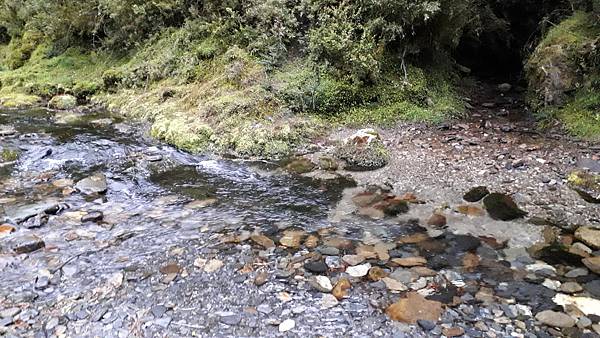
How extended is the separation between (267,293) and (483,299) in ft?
5.91

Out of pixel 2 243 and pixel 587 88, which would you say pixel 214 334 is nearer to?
pixel 2 243

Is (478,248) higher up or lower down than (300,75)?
lower down

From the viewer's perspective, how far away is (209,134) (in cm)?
839

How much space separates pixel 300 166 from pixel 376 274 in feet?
10.5

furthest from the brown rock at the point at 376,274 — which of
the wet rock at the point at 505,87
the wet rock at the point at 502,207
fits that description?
the wet rock at the point at 505,87

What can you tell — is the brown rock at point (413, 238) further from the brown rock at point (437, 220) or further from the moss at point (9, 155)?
the moss at point (9, 155)

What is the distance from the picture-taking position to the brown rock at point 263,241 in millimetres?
4746

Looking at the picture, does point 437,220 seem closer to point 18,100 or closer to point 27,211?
point 27,211

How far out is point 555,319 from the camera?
11.4 ft

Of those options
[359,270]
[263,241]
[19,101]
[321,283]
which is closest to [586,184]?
[359,270]

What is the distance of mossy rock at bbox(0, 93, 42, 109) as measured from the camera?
12914 millimetres

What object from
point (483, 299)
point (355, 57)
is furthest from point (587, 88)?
point (483, 299)

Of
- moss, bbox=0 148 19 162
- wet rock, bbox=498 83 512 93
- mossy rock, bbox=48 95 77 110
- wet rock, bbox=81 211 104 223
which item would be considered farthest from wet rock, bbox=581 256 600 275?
mossy rock, bbox=48 95 77 110

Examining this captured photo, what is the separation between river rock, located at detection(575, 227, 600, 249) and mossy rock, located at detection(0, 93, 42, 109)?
44.6ft
